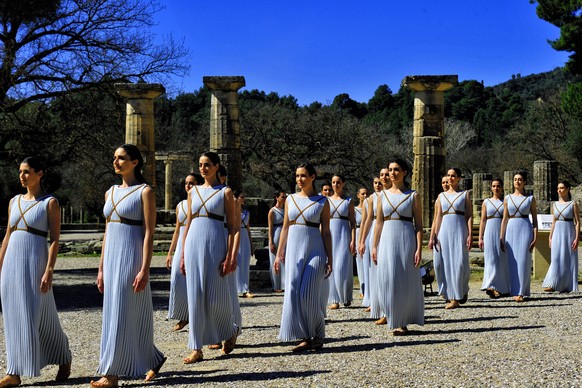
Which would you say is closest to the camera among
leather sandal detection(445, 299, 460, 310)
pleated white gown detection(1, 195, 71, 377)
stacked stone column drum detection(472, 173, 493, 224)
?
Answer: pleated white gown detection(1, 195, 71, 377)

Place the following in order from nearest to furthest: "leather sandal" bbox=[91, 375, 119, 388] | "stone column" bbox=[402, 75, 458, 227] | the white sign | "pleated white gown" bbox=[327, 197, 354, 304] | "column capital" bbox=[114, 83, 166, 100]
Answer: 1. "leather sandal" bbox=[91, 375, 119, 388]
2. "pleated white gown" bbox=[327, 197, 354, 304]
3. the white sign
4. "column capital" bbox=[114, 83, 166, 100]
5. "stone column" bbox=[402, 75, 458, 227]

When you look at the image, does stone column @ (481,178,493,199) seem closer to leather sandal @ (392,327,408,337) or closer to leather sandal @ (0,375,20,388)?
leather sandal @ (392,327,408,337)

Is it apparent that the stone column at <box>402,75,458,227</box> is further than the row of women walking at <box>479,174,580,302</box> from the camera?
Yes

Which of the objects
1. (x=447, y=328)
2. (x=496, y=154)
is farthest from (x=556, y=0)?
(x=447, y=328)

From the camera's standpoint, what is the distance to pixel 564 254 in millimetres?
14422

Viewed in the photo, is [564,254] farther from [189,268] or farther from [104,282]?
[104,282]

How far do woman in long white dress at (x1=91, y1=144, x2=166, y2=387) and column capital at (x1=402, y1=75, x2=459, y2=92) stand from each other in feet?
56.3

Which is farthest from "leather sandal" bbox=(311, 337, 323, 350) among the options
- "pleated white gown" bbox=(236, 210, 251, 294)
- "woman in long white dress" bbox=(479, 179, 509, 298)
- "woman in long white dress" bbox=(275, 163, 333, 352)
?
"pleated white gown" bbox=(236, 210, 251, 294)

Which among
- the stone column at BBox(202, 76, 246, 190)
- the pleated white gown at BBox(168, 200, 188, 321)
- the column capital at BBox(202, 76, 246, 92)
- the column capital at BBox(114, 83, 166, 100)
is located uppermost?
the column capital at BBox(202, 76, 246, 92)

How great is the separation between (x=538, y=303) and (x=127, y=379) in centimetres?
772

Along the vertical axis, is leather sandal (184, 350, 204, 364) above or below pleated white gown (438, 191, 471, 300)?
below

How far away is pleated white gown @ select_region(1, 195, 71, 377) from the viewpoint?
6691 mm

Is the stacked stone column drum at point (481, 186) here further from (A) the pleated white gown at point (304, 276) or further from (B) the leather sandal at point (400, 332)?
(A) the pleated white gown at point (304, 276)

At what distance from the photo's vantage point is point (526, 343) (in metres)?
8.45
